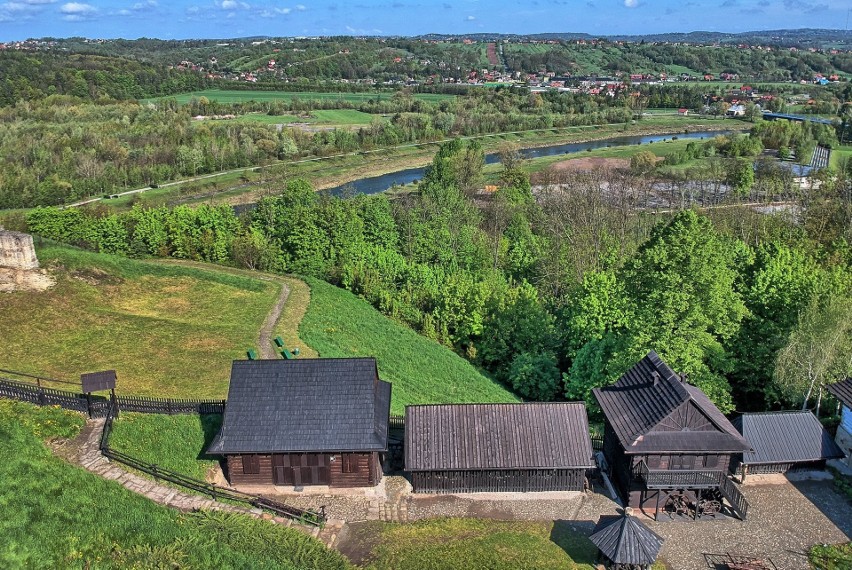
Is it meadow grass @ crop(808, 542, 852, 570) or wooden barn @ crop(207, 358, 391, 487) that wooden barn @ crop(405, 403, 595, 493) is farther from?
meadow grass @ crop(808, 542, 852, 570)

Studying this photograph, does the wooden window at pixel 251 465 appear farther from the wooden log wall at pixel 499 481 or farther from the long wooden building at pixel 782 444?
the long wooden building at pixel 782 444

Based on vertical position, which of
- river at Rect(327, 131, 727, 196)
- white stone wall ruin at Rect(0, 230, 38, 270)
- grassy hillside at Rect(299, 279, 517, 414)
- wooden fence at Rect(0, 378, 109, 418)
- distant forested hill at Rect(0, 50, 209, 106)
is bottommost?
river at Rect(327, 131, 727, 196)

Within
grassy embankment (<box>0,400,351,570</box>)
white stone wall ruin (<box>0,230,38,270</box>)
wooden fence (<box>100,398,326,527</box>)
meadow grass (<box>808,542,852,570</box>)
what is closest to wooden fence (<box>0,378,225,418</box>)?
wooden fence (<box>100,398,326,527</box>)

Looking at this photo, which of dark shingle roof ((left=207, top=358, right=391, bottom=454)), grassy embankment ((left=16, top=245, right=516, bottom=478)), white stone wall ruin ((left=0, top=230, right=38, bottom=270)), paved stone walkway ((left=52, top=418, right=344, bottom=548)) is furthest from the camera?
white stone wall ruin ((left=0, top=230, right=38, bottom=270))

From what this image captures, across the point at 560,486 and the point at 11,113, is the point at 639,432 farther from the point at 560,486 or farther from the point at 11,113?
the point at 11,113

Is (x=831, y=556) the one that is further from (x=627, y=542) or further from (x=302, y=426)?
(x=302, y=426)

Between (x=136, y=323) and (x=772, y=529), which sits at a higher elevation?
(x=136, y=323)

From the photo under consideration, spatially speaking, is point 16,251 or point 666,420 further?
point 16,251

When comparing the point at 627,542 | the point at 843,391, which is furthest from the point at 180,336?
the point at 843,391
